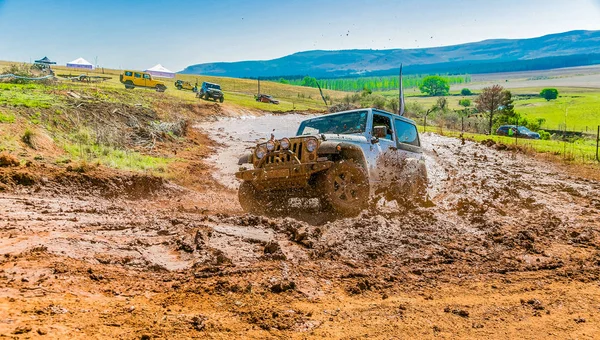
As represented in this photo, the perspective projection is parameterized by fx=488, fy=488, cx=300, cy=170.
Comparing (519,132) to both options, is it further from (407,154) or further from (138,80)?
(407,154)

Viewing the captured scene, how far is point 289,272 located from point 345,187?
280cm

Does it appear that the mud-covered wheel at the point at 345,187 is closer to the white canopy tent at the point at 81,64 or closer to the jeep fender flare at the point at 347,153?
the jeep fender flare at the point at 347,153

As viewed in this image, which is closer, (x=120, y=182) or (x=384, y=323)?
(x=384, y=323)

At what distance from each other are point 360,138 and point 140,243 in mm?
4341

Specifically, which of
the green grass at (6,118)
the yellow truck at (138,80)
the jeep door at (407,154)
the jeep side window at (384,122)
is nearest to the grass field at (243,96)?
the yellow truck at (138,80)

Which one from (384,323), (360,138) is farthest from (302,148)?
(384,323)

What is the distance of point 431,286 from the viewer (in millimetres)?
5297

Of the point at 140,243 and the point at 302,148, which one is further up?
the point at 302,148

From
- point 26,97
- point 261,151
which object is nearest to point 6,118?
point 26,97

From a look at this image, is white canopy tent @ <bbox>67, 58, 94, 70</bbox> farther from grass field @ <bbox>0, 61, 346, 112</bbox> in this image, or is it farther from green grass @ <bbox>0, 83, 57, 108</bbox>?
green grass @ <bbox>0, 83, 57, 108</bbox>

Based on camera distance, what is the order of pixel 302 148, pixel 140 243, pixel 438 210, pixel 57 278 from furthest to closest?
pixel 438 210, pixel 302 148, pixel 140 243, pixel 57 278

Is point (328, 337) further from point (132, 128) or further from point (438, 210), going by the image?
point (132, 128)

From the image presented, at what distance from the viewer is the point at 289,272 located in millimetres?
5500

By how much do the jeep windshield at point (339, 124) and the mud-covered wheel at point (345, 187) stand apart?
134 cm
